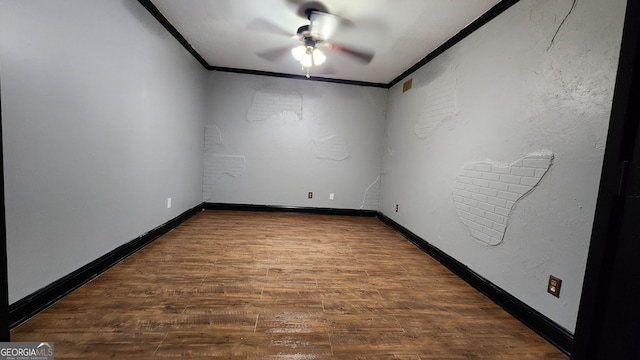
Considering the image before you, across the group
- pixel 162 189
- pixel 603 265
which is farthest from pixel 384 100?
pixel 603 265

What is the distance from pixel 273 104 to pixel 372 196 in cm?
228

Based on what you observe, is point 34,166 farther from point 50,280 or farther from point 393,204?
point 393,204

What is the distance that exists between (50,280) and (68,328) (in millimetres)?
393

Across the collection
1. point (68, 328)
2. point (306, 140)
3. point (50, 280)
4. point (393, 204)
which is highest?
point (306, 140)

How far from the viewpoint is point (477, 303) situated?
1898 millimetres

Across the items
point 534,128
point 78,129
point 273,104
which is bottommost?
point 78,129

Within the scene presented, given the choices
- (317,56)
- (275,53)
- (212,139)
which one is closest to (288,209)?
(212,139)

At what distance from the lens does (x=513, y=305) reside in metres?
1.77

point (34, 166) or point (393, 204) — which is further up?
point (34, 166)

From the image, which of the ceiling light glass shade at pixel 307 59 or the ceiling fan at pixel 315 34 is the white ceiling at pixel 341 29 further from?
the ceiling light glass shade at pixel 307 59

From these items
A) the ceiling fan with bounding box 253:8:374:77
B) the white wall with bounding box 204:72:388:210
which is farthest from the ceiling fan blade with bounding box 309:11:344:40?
the white wall with bounding box 204:72:388:210

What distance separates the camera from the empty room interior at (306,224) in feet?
4.59

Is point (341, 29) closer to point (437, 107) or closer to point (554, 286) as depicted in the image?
point (437, 107)

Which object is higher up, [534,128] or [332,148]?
[534,128]
